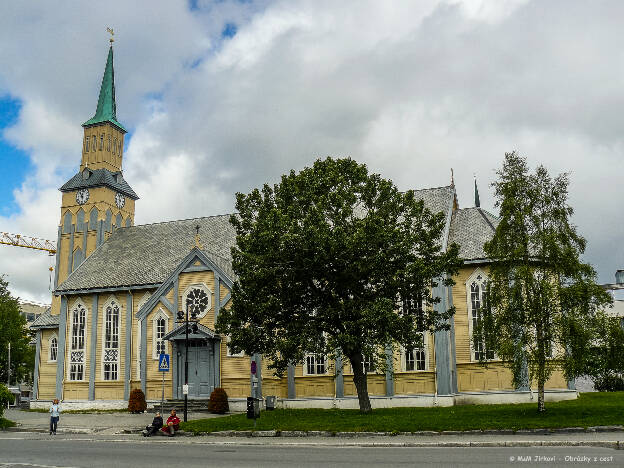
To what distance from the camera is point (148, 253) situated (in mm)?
40844

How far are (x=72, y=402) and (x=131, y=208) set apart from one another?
16855 mm

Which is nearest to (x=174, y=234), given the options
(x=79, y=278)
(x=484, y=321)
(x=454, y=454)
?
(x=79, y=278)

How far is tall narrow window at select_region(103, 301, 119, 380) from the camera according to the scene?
37562 mm

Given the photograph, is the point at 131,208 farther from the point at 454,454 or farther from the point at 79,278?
the point at 454,454

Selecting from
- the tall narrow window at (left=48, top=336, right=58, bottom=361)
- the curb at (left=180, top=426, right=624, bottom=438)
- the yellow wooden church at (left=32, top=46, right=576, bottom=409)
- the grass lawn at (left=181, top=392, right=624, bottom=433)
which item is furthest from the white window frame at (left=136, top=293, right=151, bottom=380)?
the curb at (left=180, top=426, right=624, bottom=438)

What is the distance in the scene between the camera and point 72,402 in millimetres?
37844

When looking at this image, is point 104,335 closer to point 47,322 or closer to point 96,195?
point 47,322

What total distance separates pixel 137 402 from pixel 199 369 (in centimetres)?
419

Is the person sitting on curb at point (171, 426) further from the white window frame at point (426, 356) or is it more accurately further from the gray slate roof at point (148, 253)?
the gray slate roof at point (148, 253)

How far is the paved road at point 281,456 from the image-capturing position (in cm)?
1340

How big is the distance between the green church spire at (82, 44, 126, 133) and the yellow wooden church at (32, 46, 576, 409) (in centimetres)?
83

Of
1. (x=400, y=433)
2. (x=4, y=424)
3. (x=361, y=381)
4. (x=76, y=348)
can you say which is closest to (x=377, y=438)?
(x=400, y=433)

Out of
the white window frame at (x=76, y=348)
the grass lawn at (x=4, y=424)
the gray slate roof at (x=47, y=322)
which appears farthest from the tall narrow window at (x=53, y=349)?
the grass lawn at (x=4, y=424)

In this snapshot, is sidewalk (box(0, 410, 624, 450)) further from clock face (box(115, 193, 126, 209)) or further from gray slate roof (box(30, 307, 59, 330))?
clock face (box(115, 193, 126, 209))
